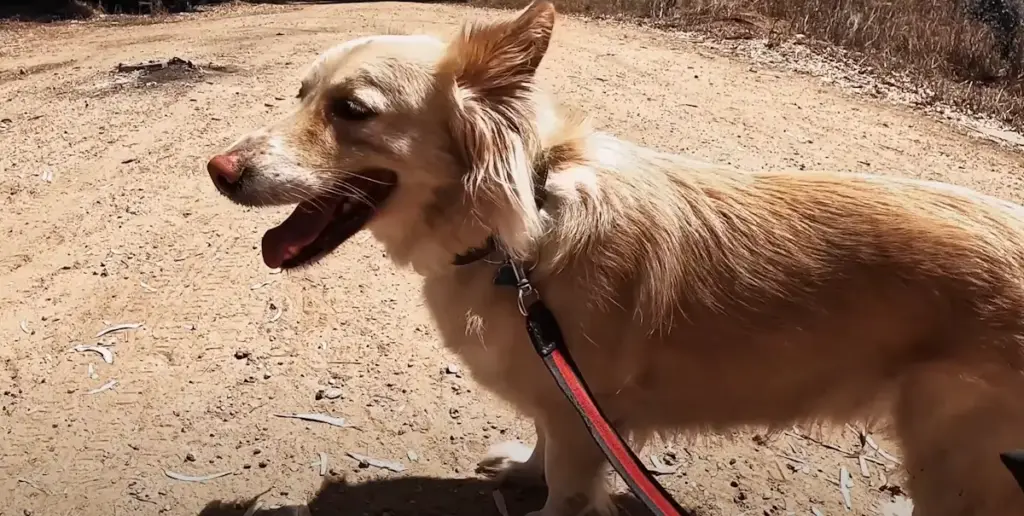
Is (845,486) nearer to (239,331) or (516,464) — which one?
(516,464)

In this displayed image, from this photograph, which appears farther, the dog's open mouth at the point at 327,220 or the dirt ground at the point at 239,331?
the dirt ground at the point at 239,331

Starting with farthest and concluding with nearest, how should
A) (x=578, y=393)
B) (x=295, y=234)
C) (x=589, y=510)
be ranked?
(x=589, y=510) < (x=295, y=234) < (x=578, y=393)

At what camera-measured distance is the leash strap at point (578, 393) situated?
1908mm

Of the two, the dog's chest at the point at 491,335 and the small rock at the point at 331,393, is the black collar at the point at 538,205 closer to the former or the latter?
the dog's chest at the point at 491,335

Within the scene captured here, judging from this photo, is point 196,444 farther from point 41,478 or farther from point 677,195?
point 677,195

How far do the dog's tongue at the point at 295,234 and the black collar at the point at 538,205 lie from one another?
0.42 m

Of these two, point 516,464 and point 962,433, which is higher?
point 962,433

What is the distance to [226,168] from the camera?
2.20 m

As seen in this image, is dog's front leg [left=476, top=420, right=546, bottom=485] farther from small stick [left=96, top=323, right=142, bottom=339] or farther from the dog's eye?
small stick [left=96, top=323, right=142, bottom=339]

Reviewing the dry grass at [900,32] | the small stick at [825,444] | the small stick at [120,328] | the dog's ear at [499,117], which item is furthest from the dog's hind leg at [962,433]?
the dry grass at [900,32]

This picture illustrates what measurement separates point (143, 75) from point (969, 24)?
360 inches

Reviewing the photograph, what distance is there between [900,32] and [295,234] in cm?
817

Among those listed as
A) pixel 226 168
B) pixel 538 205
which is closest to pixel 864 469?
pixel 538 205

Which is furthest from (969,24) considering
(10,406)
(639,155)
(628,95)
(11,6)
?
(11,6)
